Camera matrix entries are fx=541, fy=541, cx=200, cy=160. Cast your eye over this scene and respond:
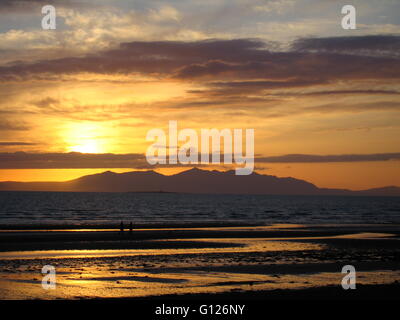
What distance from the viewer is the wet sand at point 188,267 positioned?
2275cm

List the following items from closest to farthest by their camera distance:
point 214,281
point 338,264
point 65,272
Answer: point 214,281 < point 65,272 < point 338,264

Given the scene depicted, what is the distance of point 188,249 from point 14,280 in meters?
17.1

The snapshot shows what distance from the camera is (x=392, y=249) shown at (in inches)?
1635

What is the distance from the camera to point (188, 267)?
98.4 feet
